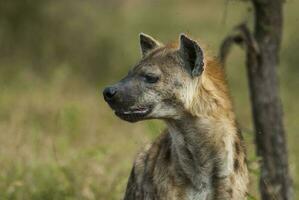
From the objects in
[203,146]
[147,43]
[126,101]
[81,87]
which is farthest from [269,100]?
[81,87]

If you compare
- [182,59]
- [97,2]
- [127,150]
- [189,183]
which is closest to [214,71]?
[182,59]

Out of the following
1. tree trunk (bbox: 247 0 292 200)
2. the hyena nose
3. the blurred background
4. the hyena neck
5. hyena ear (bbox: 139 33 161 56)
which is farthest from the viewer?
the blurred background

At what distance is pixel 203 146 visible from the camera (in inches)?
262

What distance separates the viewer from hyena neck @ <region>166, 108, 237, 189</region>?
660cm

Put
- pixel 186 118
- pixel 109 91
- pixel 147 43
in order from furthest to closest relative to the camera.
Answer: pixel 147 43 → pixel 186 118 → pixel 109 91

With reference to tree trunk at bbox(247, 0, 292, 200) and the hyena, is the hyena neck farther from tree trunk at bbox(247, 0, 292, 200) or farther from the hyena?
tree trunk at bbox(247, 0, 292, 200)

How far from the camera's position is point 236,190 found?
262 inches

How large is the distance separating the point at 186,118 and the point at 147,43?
2.31 feet

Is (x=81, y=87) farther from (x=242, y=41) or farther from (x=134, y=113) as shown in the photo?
(x=134, y=113)

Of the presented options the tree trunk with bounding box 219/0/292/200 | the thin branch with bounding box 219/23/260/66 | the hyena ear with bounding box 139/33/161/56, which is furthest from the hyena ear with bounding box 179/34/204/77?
the tree trunk with bounding box 219/0/292/200

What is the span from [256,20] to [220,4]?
43.4 feet

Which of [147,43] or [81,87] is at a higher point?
[81,87]

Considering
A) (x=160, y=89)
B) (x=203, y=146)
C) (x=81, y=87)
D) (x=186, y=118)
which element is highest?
(x=81, y=87)

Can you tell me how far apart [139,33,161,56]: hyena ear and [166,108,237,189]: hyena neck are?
599 millimetres
